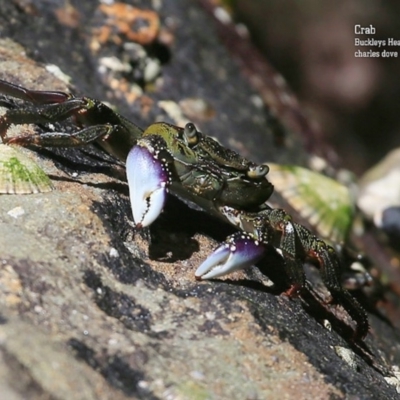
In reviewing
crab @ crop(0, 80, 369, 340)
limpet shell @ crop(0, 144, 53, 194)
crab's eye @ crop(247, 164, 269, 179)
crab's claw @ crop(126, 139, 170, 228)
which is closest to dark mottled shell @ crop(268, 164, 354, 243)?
crab @ crop(0, 80, 369, 340)

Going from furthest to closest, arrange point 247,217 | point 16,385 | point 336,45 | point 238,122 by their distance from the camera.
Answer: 1. point 336,45
2. point 238,122
3. point 247,217
4. point 16,385

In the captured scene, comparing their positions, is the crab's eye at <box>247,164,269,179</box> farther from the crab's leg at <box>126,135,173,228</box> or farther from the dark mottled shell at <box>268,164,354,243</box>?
the dark mottled shell at <box>268,164,354,243</box>

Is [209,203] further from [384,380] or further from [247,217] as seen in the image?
[384,380]

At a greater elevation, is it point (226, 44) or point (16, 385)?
point (226, 44)

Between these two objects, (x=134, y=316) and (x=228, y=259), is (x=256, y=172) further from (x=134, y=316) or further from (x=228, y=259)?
(x=134, y=316)

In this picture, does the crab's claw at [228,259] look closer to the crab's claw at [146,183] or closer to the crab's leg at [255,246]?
the crab's leg at [255,246]

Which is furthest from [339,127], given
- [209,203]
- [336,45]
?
[209,203]

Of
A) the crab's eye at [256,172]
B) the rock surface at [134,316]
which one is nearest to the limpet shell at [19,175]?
the rock surface at [134,316]

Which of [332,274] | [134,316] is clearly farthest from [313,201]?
[134,316]
